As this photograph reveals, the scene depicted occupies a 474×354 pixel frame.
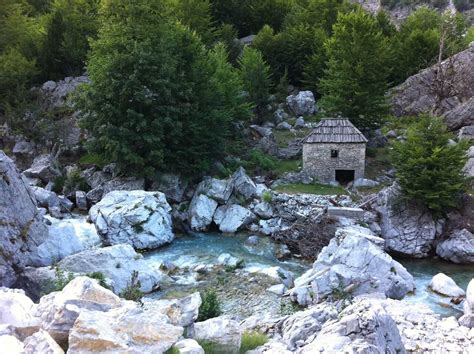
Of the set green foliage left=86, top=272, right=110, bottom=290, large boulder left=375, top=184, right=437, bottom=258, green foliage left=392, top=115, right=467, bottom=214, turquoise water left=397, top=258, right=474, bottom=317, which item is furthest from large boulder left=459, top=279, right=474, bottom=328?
green foliage left=86, top=272, right=110, bottom=290

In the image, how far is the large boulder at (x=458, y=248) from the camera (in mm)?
24964

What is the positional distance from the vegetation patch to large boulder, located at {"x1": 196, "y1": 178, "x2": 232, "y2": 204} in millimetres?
3901

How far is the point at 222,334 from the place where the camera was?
1077 centimetres

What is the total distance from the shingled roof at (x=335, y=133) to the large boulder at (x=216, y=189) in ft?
22.6

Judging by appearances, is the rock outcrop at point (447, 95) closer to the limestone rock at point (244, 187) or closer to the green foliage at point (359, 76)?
the green foliage at point (359, 76)

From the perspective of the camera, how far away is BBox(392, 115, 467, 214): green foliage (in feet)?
86.6

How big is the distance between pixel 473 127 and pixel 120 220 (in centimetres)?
3001

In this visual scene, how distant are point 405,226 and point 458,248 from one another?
2.96m

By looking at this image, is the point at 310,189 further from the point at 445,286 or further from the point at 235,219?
the point at 445,286

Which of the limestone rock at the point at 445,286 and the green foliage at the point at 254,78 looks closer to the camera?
the limestone rock at the point at 445,286

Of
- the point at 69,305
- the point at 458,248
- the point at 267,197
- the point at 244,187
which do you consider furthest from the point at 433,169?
the point at 69,305

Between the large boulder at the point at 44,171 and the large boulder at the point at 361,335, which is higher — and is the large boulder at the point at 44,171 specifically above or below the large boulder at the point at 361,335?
above

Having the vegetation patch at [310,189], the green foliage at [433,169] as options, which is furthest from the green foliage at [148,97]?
the green foliage at [433,169]

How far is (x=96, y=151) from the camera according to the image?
3222cm
